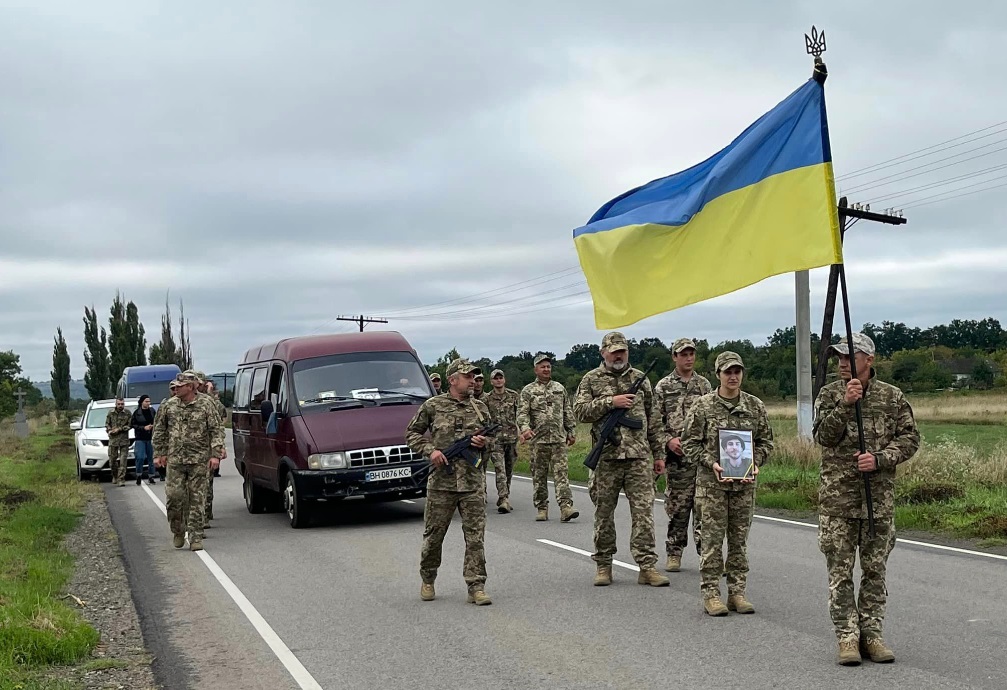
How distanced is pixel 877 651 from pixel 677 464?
3.70 metres

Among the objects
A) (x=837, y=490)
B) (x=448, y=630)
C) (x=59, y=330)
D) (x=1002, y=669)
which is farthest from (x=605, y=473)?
(x=59, y=330)

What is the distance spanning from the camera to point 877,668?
6488 mm

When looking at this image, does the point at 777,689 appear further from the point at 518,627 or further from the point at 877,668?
the point at 518,627

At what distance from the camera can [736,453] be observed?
8.12 metres

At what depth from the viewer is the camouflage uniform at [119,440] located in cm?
2430

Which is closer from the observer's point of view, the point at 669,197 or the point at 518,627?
the point at 518,627

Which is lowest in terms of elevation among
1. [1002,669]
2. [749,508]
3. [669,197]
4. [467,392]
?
[1002,669]

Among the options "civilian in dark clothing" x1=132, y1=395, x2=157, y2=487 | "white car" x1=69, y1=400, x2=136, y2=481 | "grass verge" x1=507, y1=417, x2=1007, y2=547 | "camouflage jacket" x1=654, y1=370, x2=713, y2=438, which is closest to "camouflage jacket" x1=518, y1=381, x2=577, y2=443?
"grass verge" x1=507, y1=417, x2=1007, y2=547

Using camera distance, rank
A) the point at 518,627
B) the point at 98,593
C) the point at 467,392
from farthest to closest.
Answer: the point at 98,593 < the point at 467,392 < the point at 518,627

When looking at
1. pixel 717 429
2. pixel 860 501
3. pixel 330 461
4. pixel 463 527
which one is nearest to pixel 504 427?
pixel 330 461

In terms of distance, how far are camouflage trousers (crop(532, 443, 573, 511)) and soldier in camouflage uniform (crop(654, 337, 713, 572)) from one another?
4.36 meters

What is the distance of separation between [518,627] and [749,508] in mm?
1846

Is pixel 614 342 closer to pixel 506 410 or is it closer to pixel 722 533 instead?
pixel 722 533

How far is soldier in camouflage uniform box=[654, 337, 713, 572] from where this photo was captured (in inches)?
399
